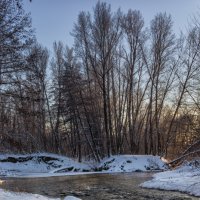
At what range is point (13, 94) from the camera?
15.0 m

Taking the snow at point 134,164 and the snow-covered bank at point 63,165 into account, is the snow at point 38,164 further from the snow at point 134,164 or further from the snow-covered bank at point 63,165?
the snow at point 134,164

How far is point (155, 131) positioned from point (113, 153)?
7.06 meters

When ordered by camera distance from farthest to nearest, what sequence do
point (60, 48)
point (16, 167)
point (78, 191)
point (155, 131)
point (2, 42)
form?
point (60, 48), point (155, 131), point (16, 167), point (78, 191), point (2, 42)

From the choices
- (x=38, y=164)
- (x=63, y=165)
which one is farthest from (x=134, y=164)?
(x=38, y=164)

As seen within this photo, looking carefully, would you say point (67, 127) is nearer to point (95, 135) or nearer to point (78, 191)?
point (95, 135)

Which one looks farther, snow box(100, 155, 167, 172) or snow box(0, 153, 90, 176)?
snow box(0, 153, 90, 176)

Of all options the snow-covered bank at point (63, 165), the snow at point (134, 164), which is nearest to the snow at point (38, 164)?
the snow-covered bank at point (63, 165)

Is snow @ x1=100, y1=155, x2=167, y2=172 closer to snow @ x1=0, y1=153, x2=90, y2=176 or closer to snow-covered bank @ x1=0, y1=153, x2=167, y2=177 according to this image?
snow-covered bank @ x1=0, y1=153, x2=167, y2=177

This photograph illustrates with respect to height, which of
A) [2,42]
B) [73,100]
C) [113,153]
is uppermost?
[73,100]

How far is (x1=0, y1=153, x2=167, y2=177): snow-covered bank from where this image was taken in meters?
35.7

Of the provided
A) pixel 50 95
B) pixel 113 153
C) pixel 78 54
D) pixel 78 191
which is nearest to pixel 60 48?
pixel 50 95

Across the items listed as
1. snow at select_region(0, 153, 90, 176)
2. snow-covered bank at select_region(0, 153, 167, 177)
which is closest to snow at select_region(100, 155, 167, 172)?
snow-covered bank at select_region(0, 153, 167, 177)

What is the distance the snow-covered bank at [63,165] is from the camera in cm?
3572

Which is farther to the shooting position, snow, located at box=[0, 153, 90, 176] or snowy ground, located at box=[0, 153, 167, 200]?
snow, located at box=[0, 153, 90, 176]
